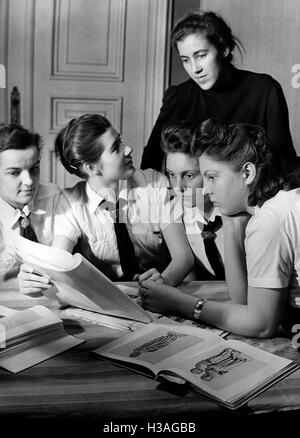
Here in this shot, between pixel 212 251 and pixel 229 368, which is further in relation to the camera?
pixel 212 251

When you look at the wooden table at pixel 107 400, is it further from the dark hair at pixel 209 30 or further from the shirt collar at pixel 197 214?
the dark hair at pixel 209 30

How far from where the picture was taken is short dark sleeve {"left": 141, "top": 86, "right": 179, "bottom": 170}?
5.89 feet

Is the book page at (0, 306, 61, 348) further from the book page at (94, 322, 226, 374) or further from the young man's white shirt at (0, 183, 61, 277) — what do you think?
the young man's white shirt at (0, 183, 61, 277)

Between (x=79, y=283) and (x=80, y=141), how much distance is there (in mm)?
499

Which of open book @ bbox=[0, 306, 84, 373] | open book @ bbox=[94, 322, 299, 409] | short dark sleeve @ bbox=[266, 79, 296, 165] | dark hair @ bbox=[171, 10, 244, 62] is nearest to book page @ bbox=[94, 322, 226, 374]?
open book @ bbox=[94, 322, 299, 409]

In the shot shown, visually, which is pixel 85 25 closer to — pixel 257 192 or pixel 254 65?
pixel 254 65

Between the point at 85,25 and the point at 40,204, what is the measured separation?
22.4 inches

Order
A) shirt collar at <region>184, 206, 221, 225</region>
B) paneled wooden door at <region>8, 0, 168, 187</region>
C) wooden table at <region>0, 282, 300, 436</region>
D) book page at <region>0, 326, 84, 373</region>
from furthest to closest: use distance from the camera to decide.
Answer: shirt collar at <region>184, 206, 221, 225</region>, paneled wooden door at <region>8, 0, 168, 187</region>, book page at <region>0, 326, 84, 373</region>, wooden table at <region>0, 282, 300, 436</region>

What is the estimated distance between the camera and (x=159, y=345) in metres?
1.44

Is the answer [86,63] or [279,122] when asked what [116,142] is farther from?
[279,122]

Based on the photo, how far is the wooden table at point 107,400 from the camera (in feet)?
3.86

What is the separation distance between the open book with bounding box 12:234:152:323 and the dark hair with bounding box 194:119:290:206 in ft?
1.68

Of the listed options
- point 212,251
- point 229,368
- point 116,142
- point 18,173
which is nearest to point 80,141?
point 116,142
